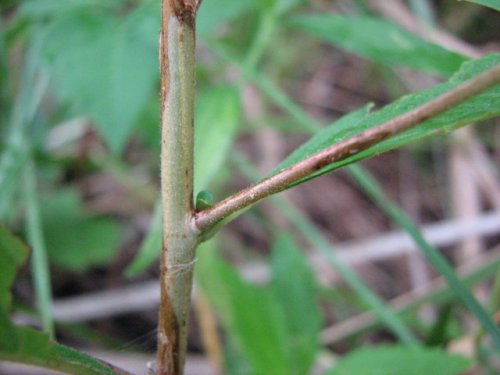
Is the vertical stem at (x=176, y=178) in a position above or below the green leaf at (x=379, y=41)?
below

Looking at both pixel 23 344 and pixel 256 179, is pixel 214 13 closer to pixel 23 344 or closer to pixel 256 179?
pixel 256 179

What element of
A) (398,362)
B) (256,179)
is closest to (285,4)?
(256,179)

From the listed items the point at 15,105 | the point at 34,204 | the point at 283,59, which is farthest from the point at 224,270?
the point at 283,59

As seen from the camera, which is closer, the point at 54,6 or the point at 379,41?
the point at 379,41

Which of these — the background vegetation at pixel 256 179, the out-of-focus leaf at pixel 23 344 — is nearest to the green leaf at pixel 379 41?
the background vegetation at pixel 256 179

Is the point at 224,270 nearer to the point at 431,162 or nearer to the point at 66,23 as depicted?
the point at 66,23

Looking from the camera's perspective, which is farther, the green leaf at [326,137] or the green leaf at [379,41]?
the green leaf at [379,41]

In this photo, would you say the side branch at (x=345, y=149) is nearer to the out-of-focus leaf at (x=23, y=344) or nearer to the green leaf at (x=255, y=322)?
the out-of-focus leaf at (x=23, y=344)
